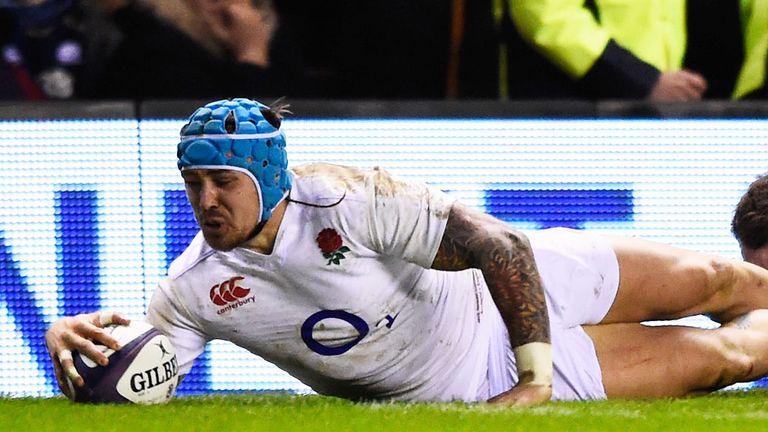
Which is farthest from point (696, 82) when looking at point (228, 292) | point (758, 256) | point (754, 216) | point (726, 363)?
point (228, 292)

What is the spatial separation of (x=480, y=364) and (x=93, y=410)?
4.59ft

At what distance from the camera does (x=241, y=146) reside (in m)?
5.24

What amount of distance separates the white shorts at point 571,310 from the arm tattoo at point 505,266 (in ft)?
1.99

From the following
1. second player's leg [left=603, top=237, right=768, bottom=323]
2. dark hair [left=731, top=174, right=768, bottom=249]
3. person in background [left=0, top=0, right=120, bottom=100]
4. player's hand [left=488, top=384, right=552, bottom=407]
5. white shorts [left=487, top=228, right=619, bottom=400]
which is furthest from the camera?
person in background [left=0, top=0, right=120, bottom=100]

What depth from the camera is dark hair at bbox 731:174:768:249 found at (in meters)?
6.56

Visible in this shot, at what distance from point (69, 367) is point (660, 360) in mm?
2122

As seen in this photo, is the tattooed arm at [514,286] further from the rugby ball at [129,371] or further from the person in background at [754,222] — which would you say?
the person in background at [754,222]

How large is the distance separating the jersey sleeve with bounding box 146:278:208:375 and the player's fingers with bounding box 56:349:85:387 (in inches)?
12.9

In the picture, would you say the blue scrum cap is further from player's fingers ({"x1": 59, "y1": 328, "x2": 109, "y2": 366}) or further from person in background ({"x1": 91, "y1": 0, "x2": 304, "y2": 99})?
person in background ({"x1": 91, "y1": 0, "x2": 304, "y2": 99})

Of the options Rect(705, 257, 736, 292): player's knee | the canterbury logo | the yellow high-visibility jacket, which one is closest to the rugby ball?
the canterbury logo

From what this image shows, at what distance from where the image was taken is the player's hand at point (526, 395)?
519 cm

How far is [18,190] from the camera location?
6.84m

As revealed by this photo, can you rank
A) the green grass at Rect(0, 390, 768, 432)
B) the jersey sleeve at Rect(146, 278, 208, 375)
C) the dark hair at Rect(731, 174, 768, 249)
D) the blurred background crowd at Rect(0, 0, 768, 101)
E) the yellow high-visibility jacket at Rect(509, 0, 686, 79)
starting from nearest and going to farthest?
the green grass at Rect(0, 390, 768, 432) < the jersey sleeve at Rect(146, 278, 208, 375) < the dark hair at Rect(731, 174, 768, 249) < the yellow high-visibility jacket at Rect(509, 0, 686, 79) < the blurred background crowd at Rect(0, 0, 768, 101)

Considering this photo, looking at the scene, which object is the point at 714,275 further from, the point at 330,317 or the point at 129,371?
the point at 129,371
